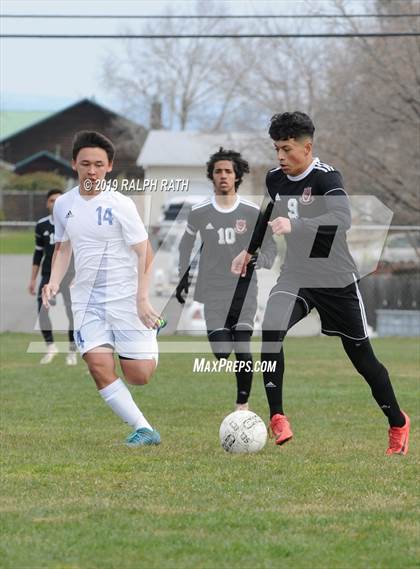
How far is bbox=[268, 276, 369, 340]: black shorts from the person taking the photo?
7637mm

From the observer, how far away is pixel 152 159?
62.8 m

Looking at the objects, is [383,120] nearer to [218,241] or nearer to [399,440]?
[218,241]

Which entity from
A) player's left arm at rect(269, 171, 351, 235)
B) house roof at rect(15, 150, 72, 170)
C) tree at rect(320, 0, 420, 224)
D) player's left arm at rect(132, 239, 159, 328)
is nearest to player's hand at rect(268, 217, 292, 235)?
player's left arm at rect(269, 171, 351, 235)

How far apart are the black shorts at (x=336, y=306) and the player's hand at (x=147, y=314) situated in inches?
35.3

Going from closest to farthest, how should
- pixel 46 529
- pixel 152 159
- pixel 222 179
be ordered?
pixel 46 529 < pixel 222 179 < pixel 152 159

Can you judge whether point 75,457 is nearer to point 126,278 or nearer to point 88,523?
point 126,278

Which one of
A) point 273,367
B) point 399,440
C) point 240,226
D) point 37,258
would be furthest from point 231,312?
point 37,258

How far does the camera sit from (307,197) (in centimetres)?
765

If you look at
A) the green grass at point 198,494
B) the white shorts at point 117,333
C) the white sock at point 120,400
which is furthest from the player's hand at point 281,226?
the white sock at point 120,400

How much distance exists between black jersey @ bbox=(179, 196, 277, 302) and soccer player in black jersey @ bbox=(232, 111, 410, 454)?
2088mm

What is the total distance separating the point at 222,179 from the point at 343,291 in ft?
8.04

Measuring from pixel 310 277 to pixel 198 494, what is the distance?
2163mm

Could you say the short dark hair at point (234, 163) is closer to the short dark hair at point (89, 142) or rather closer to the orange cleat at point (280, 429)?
the short dark hair at point (89, 142)

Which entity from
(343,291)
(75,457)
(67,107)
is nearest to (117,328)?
(75,457)
